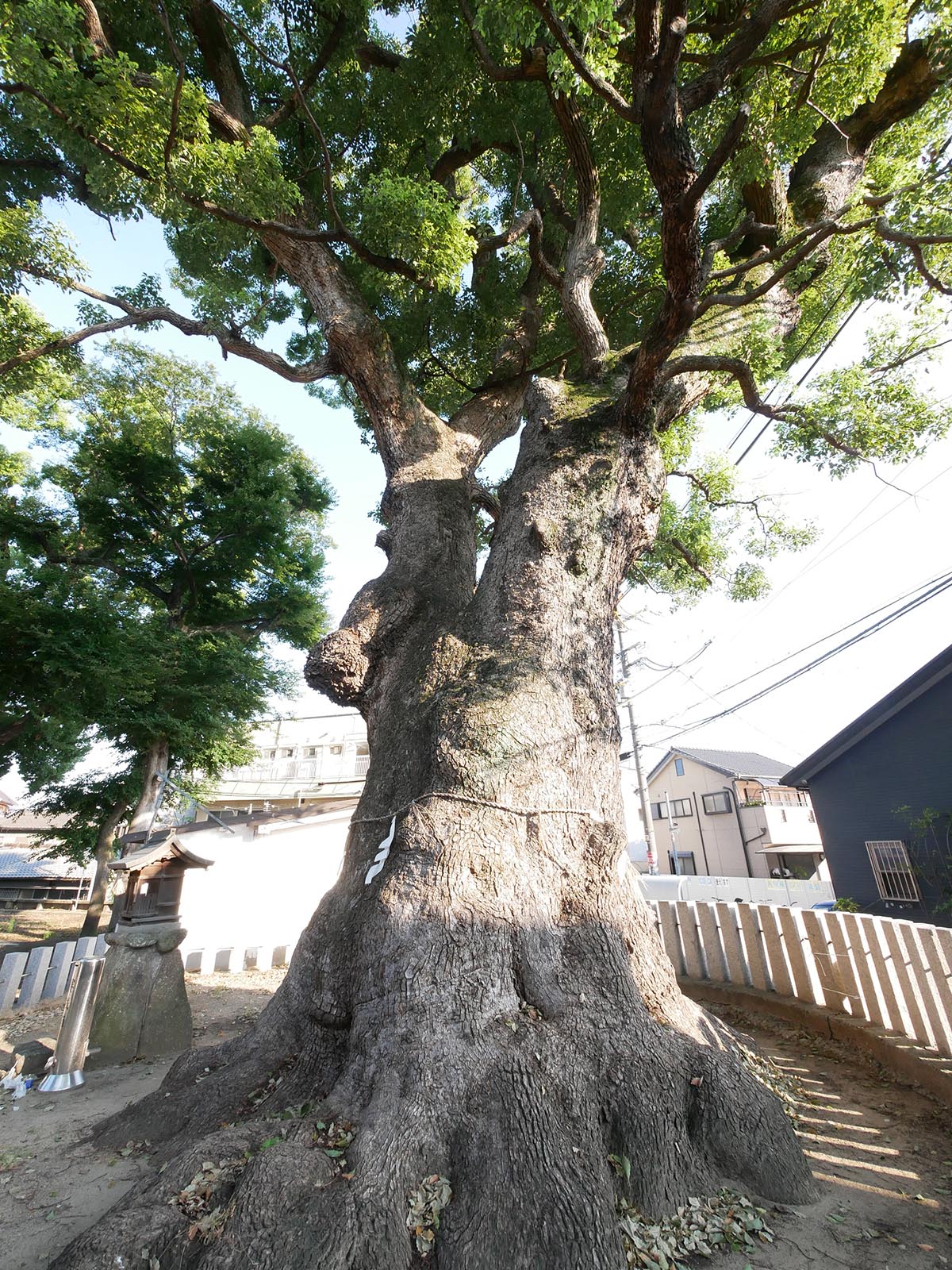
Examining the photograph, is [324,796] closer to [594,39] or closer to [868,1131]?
[868,1131]

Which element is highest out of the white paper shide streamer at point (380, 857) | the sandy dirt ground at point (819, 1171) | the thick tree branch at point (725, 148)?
the thick tree branch at point (725, 148)

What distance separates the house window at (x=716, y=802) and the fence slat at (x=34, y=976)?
78.0 ft

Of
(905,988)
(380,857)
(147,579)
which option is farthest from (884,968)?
(147,579)

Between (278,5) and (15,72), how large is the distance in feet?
11.8

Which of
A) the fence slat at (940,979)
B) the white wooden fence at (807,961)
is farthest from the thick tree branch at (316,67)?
the fence slat at (940,979)

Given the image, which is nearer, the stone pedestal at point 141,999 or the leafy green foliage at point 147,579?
the stone pedestal at point 141,999

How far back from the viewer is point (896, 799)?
1166 centimetres

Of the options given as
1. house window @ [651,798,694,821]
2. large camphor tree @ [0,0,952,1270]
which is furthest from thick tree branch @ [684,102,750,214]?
house window @ [651,798,694,821]

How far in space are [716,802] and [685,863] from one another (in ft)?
12.4

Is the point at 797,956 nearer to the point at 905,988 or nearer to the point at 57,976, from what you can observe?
the point at 905,988

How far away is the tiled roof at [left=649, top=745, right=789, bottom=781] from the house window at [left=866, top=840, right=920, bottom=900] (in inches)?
497

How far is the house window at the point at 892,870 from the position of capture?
36.3ft

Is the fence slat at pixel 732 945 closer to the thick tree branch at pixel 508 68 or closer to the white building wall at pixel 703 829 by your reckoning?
the thick tree branch at pixel 508 68

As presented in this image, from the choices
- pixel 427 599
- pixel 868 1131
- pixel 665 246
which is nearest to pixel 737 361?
pixel 665 246
